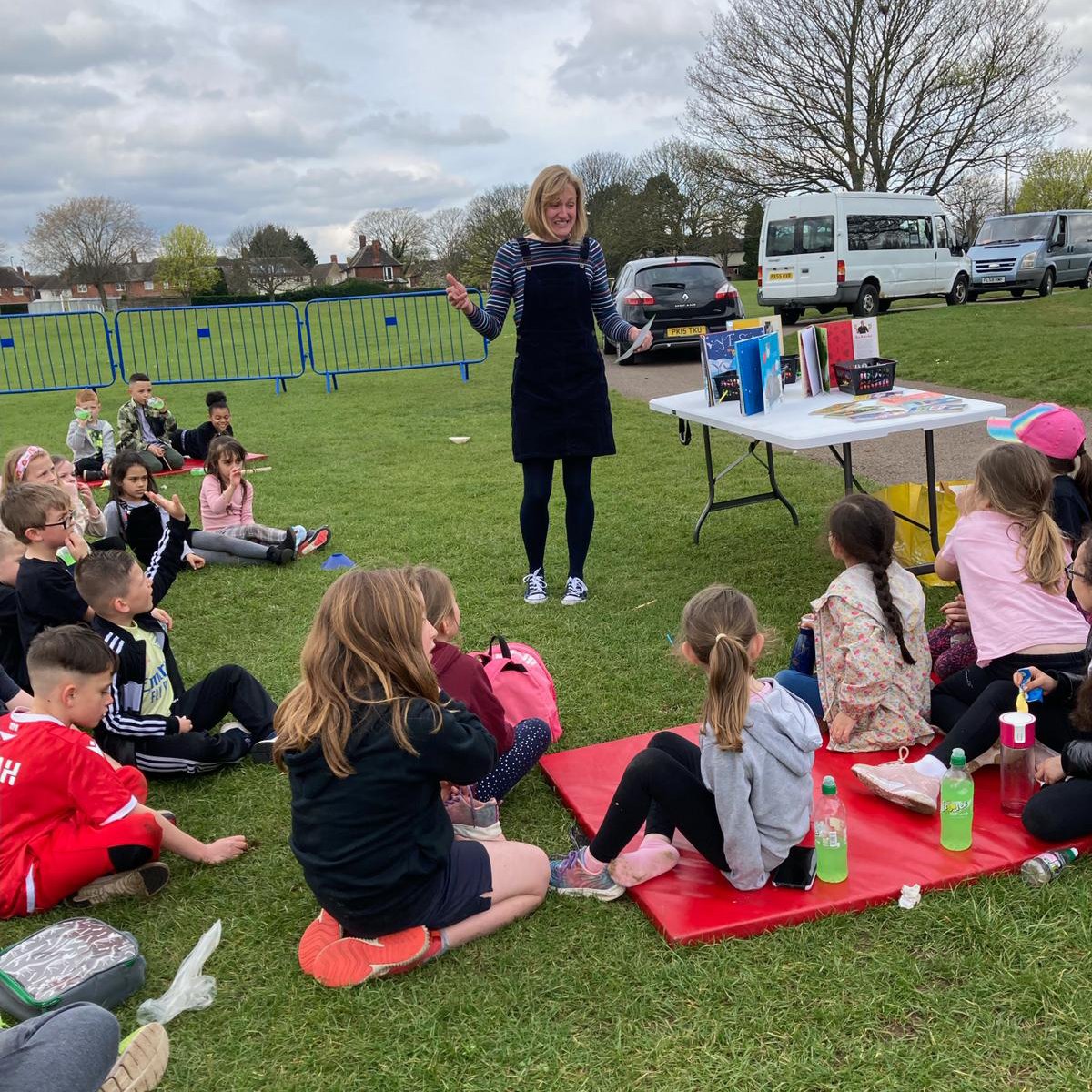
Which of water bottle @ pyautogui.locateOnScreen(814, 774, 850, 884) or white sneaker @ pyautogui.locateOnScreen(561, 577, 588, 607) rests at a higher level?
white sneaker @ pyautogui.locateOnScreen(561, 577, 588, 607)

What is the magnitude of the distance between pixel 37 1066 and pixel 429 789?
1.02m

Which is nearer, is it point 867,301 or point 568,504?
point 568,504

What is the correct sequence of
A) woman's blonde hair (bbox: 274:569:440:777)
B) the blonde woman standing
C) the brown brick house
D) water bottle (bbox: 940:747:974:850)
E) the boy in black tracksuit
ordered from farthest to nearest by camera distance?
the brown brick house, the blonde woman standing, the boy in black tracksuit, water bottle (bbox: 940:747:974:850), woman's blonde hair (bbox: 274:569:440:777)

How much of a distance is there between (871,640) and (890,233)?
719 inches

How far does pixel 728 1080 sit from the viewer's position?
6.98 feet

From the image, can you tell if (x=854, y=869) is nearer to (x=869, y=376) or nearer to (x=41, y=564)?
(x=41, y=564)

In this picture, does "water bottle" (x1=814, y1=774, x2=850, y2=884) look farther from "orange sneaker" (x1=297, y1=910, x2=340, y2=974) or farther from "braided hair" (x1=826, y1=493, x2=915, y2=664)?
"orange sneaker" (x1=297, y1=910, x2=340, y2=974)

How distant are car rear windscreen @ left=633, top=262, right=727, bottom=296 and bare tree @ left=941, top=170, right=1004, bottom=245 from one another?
21.9 meters

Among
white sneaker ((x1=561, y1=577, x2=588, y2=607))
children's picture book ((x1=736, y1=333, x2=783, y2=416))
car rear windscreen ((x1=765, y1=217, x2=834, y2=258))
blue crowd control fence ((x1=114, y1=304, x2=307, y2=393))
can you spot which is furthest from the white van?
white sneaker ((x1=561, y1=577, x2=588, y2=607))

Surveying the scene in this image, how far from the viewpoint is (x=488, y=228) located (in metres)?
44.6

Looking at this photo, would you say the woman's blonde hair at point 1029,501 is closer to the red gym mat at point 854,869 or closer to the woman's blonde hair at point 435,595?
the red gym mat at point 854,869

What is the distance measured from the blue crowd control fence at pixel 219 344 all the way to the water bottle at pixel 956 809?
14.7 meters

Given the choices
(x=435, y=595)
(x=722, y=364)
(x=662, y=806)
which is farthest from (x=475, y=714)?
(x=722, y=364)

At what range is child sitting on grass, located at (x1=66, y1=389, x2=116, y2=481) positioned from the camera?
953 cm
